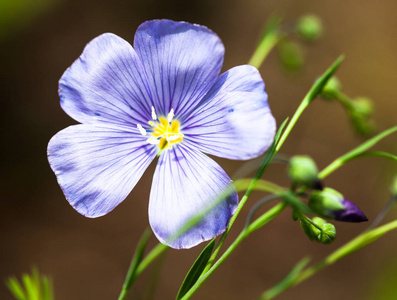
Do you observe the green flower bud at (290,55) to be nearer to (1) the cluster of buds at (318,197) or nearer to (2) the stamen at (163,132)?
(2) the stamen at (163,132)

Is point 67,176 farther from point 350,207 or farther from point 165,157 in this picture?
point 350,207

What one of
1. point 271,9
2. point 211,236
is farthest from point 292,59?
point 271,9

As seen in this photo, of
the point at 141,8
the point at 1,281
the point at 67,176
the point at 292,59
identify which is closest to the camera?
the point at 67,176

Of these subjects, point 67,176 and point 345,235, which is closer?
point 67,176

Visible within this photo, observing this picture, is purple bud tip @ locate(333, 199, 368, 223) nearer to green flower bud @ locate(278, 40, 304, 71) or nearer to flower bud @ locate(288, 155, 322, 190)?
flower bud @ locate(288, 155, 322, 190)

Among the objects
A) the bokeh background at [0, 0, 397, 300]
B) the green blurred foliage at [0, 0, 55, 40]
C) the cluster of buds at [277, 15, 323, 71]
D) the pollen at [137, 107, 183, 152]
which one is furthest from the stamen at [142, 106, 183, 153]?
the green blurred foliage at [0, 0, 55, 40]

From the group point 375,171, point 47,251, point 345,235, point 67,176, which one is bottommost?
point 47,251

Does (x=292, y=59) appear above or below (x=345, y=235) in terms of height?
above
